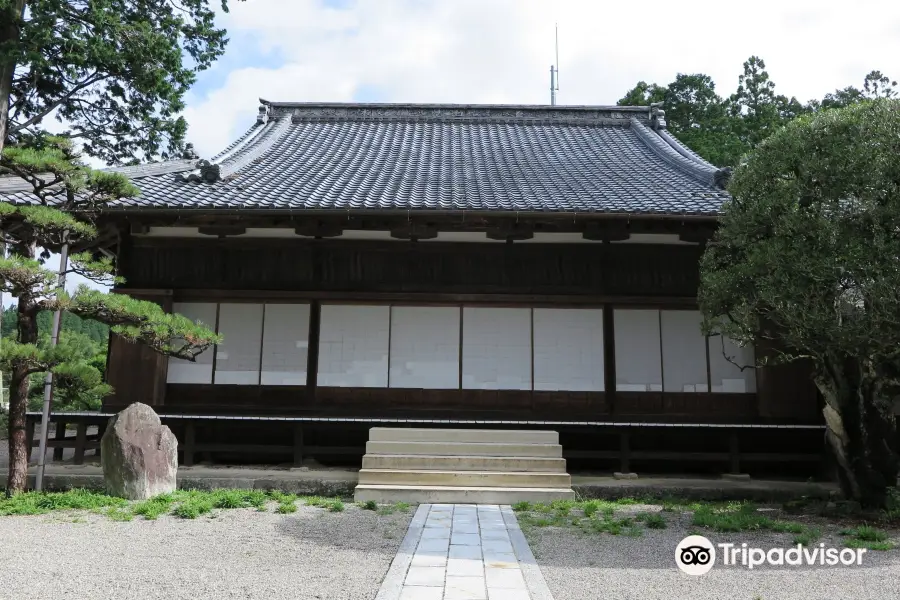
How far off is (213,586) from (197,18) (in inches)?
636

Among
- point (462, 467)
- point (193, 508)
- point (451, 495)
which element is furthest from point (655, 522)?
point (193, 508)

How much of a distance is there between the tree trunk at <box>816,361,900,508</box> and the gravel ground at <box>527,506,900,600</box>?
92 cm

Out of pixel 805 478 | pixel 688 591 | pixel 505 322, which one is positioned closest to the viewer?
pixel 688 591

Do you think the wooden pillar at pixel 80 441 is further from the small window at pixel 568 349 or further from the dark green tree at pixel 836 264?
the dark green tree at pixel 836 264

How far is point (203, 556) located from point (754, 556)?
4806 millimetres

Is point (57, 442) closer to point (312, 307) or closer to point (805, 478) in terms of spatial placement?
point (312, 307)

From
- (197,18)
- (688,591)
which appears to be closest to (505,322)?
(688,591)

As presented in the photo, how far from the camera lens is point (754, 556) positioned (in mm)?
5324

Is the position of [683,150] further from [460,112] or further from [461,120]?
[460,112]

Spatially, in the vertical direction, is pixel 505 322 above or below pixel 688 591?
above

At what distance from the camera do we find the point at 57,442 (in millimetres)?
8875

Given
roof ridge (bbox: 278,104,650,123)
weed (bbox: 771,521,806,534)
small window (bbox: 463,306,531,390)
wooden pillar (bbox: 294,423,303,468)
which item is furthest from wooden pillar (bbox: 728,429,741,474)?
roof ridge (bbox: 278,104,650,123)

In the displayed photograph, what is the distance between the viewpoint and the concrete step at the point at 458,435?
29.8ft

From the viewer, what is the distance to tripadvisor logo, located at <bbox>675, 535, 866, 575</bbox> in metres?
5.11
